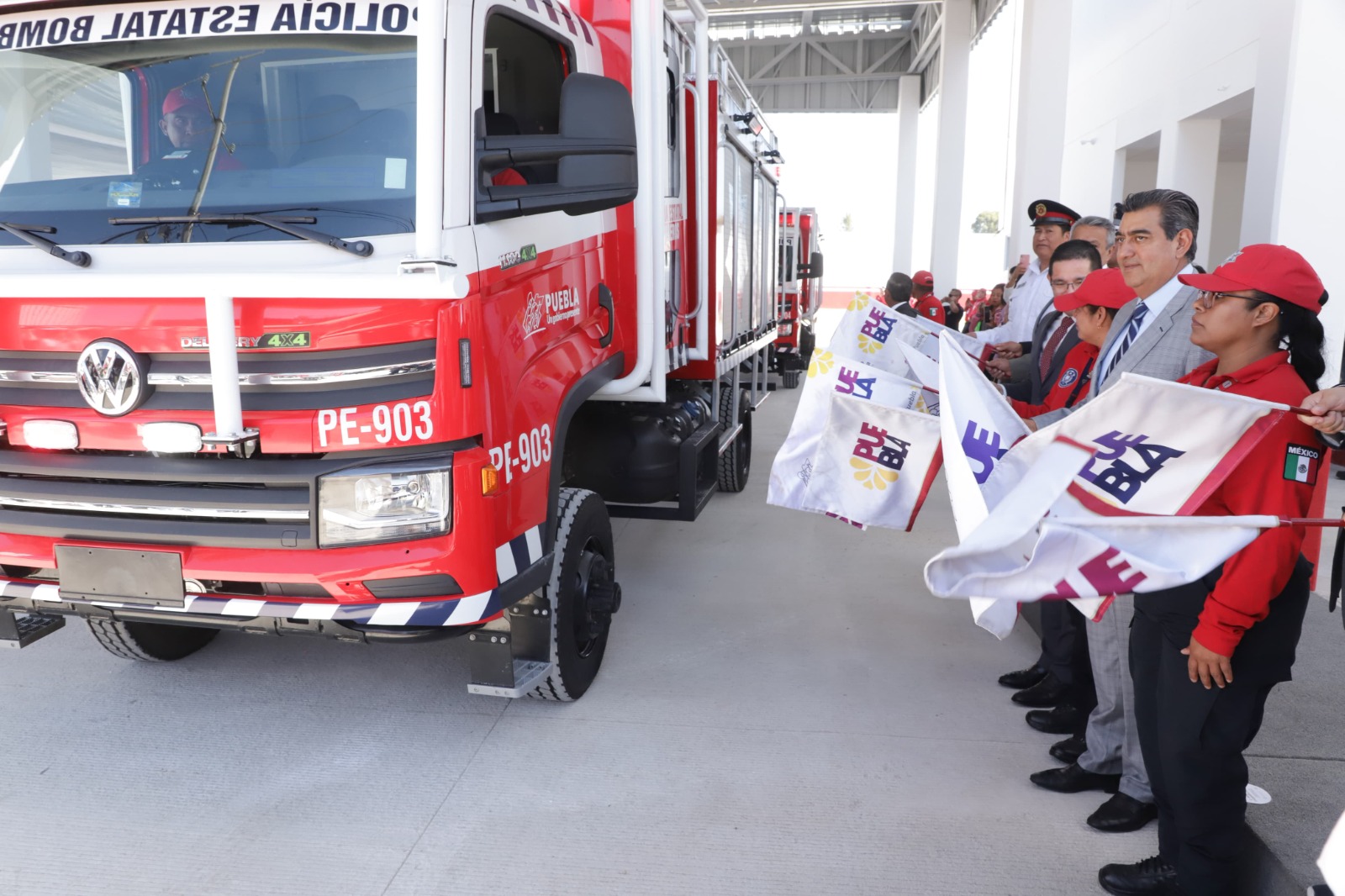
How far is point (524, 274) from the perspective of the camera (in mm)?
2992

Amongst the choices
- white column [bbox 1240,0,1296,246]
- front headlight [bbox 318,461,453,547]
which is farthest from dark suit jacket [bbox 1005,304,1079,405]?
white column [bbox 1240,0,1296,246]

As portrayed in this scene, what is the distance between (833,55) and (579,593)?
26606 mm

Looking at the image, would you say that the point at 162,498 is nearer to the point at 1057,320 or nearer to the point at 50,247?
the point at 50,247

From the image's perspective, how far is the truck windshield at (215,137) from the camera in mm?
2666

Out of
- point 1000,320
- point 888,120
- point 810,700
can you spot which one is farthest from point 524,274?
point 888,120

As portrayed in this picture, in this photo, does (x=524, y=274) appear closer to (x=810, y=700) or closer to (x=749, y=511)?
(x=810, y=700)

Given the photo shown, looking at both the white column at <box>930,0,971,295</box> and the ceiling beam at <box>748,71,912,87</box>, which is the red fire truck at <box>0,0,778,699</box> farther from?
the ceiling beam at <box>748,71,912,87</box>

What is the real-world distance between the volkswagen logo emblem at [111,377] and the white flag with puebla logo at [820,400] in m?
2.02

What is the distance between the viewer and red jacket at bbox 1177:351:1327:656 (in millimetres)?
2020

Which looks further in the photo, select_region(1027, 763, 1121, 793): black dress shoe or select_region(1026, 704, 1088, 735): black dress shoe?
select_region(1026, 704, 1088, 735): black dress shoe

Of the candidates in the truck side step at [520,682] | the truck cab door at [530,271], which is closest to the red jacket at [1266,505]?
the truck cab door at [530,271]

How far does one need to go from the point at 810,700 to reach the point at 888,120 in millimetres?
30252

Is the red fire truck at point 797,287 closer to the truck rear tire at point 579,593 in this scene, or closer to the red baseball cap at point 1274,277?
the truck rear tire at point 579,593

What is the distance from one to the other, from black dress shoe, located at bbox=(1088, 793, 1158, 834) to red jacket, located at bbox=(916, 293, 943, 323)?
6.92m
